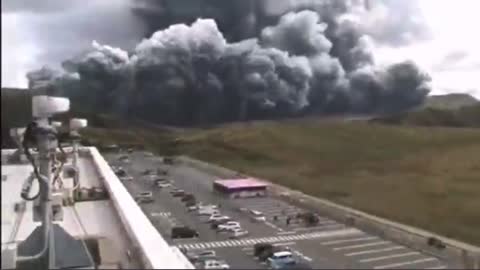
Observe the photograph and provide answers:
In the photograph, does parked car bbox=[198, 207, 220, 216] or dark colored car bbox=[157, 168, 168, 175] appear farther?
dark colored car bbox=[157, 168, 168, 175]

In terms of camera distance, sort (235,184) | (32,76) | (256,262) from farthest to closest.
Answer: (235,184) < (256,262) < (32,76)

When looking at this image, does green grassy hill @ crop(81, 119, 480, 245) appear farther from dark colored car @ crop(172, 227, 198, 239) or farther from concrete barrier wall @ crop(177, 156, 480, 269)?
dark colored car @ crop(172, 227, 198, 239)

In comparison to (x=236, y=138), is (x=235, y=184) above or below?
below

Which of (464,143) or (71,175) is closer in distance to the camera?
(71,175)

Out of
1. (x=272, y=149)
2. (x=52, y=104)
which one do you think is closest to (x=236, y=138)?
(x=272, y=149)

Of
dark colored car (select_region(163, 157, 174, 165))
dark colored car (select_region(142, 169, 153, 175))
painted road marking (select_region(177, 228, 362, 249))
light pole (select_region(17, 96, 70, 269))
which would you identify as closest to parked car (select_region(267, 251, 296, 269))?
painted road marking (select_region(177, 228, 362, 249))

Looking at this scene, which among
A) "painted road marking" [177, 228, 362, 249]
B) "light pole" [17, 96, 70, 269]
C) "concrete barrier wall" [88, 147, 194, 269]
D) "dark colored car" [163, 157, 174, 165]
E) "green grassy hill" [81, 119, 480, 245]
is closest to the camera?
"light pole" [17, 96, 70, 269]

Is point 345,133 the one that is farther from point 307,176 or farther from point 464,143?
point 464,143
